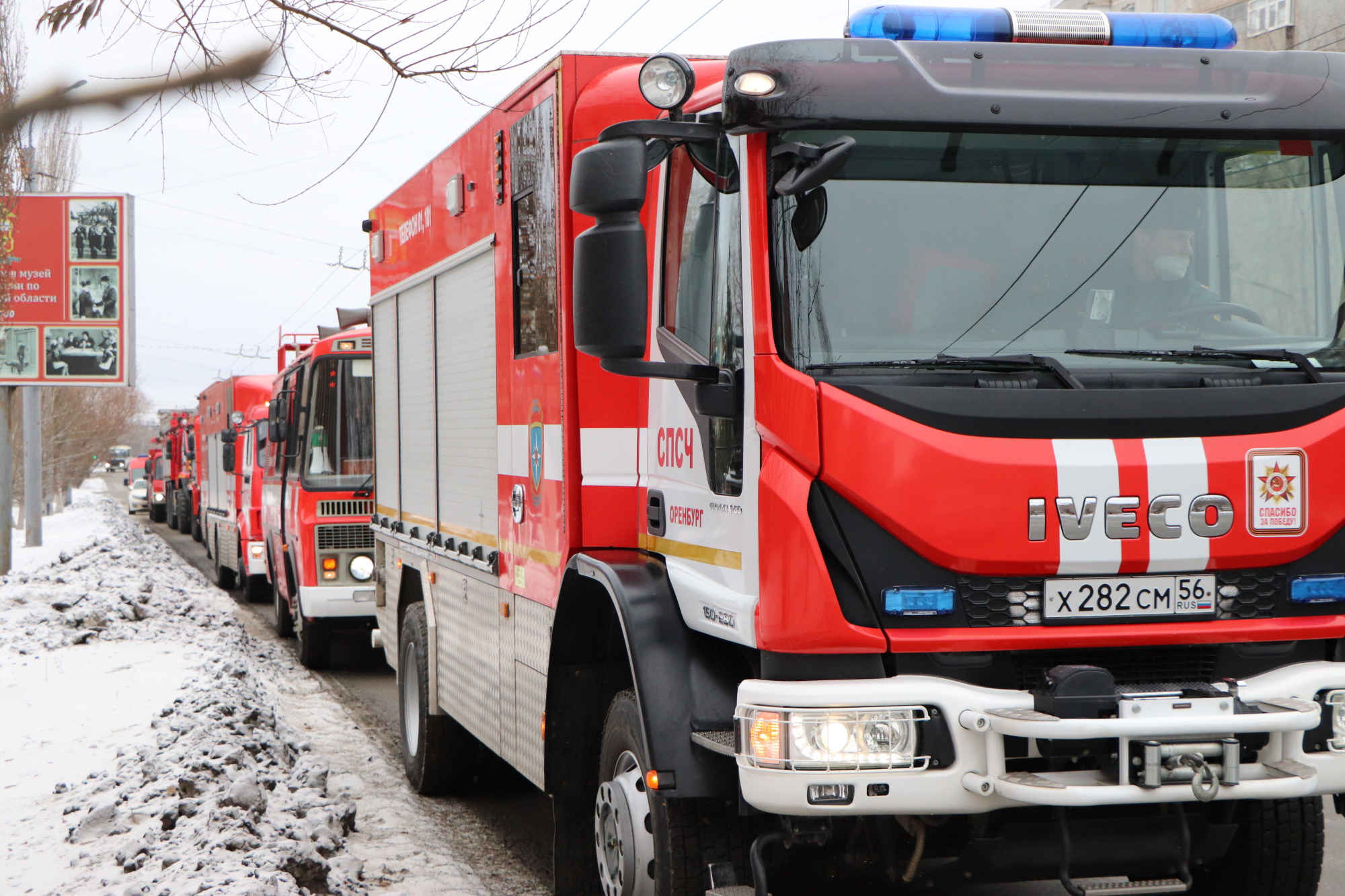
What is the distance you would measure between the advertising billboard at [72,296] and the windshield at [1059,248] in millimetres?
22700

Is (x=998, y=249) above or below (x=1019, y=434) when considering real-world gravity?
above

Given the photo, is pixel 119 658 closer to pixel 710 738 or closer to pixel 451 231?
pixel 451 231

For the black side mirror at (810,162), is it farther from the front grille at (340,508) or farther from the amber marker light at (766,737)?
the front grille at (340,508)

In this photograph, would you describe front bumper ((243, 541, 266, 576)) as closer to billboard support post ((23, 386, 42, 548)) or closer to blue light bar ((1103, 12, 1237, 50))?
billboard support post ((23, 386, 42, 548))

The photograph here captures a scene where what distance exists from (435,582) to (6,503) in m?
19.1

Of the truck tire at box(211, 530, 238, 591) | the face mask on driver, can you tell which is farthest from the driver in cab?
the truck tire at box(211, 530, 238, 591)

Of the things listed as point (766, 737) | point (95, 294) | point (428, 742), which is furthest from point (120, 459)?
point (766, 737)

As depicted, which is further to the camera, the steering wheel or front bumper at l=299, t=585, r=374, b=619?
front bumper at l=299, t=585, r=374, b=619

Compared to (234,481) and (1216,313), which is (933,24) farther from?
(234,481)

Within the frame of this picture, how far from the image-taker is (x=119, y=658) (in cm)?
1196

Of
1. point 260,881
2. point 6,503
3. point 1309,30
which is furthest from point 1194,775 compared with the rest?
point 1309,30

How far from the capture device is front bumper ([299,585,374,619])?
12.9 metres

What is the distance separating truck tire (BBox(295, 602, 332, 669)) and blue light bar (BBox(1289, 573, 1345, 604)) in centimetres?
1058

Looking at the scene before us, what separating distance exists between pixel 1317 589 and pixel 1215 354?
2.32 ft
